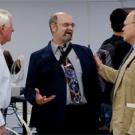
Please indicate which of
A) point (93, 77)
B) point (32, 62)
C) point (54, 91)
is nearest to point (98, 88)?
point (93, 77)

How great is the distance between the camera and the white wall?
716 centimetres

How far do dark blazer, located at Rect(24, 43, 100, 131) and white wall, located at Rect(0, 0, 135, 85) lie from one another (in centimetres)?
422

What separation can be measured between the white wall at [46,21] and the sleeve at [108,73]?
14.2ft

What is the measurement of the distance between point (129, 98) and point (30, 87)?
0.79 meters

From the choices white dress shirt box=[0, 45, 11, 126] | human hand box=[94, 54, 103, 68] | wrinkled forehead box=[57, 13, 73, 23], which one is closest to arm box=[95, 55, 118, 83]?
human hand box=[94, 54, 103, 68]

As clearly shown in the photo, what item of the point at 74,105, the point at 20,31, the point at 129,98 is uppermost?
the point at 129,98

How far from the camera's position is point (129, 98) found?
2377mm

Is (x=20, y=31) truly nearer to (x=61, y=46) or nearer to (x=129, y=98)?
(x=61, y=46)

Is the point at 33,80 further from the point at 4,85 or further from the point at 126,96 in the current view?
the point at 126,96

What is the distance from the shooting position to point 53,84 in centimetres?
286

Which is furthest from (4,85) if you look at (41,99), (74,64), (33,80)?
(74,64)

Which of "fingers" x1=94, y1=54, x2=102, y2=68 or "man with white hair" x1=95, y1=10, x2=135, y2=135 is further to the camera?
"fingers" x1=94, y1=54, x2=102, y2=68

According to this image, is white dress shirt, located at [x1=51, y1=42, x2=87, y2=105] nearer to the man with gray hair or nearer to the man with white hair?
the man with gray hair

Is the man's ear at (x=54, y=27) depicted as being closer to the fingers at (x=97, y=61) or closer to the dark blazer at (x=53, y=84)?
the dark blazer at (x=53, y=84)
